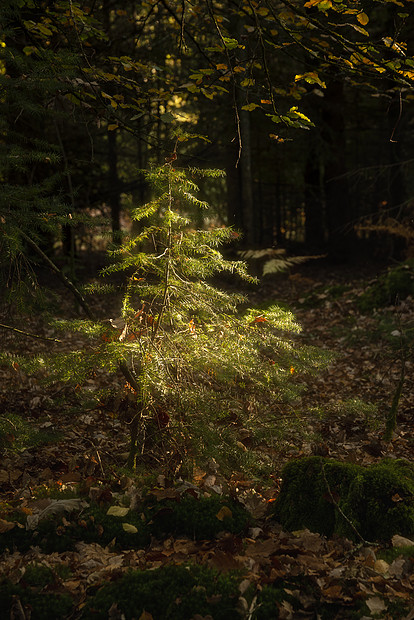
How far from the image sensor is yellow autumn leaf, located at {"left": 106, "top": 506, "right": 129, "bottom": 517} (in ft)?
12.0

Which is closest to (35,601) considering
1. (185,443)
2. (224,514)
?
(224,514)

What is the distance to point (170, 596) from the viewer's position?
Result: 2768 mm

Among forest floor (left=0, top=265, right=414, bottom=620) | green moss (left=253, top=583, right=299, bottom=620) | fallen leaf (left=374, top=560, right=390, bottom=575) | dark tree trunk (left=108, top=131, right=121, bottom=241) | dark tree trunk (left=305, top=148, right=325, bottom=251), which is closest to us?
green moss (left=253, top=583, right=299, bottom=620)

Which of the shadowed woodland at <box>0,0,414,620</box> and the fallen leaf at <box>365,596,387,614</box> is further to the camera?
the shadowed woodland at <box>0,0,414,620</box>

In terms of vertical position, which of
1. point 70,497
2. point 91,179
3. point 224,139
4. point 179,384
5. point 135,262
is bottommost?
point 70,497

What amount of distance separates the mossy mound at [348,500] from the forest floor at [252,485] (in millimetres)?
136

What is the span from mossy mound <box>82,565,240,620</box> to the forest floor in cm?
7

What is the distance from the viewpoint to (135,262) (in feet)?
14.2

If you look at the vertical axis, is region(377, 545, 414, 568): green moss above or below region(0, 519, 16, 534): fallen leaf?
below

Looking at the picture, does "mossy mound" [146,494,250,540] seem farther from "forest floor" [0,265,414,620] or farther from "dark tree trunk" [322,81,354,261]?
"dark tree trunk" [322,81,354,261]

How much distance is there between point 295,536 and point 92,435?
312 cm

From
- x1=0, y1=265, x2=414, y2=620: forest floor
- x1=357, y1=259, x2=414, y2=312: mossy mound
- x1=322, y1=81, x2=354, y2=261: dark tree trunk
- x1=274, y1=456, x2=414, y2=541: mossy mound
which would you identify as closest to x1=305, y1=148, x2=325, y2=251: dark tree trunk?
x1=322, y1=81, x2=354, y2=261: dark tree trunk

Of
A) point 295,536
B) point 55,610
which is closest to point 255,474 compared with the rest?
point 295,536

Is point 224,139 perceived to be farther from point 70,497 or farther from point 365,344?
point 70,497
